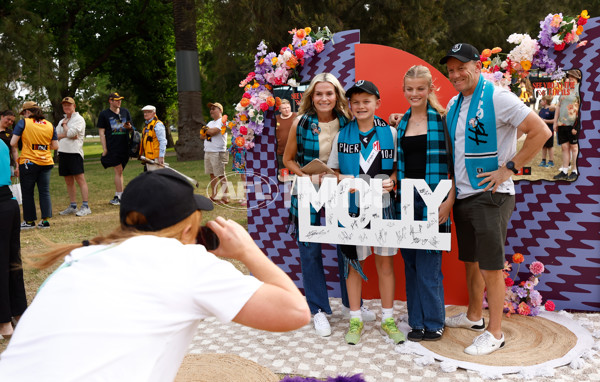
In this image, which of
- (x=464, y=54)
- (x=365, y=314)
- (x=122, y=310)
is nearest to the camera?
(x=122, y=310)

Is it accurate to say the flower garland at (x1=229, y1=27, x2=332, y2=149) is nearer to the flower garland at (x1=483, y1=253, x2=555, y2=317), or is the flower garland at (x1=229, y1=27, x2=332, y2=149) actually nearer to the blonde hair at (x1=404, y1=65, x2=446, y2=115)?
the blonde hair at (x1=404, y1=65, x2=446, y2=115)

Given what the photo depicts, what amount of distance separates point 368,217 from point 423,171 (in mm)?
484

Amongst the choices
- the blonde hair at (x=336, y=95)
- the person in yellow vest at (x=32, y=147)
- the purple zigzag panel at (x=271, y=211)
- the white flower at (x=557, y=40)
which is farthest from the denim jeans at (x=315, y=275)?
the person in yellow vest at (x=32, y=147)

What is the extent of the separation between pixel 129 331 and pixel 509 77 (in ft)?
11.6

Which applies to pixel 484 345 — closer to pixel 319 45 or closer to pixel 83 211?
pixel 319 45

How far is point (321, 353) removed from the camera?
332 cm

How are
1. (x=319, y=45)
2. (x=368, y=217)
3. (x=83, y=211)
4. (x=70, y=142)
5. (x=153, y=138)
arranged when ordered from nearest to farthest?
(x=368, y=217), (x=319, y=45), (x=70, y=142), (x=153, y=138), (x=83, y=211)

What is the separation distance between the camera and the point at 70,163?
7863mm

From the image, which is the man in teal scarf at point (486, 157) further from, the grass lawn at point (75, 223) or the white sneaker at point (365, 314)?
→ the grass lawn at point (75, 223)

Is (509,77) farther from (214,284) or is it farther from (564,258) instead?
(214,284)

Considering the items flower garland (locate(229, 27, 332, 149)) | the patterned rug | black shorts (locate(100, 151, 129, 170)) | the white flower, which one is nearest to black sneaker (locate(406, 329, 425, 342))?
the patterned rug

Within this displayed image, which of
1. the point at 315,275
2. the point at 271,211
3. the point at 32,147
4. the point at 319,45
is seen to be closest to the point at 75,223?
the point at 32,147

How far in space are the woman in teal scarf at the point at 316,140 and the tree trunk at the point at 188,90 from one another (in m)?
13.7

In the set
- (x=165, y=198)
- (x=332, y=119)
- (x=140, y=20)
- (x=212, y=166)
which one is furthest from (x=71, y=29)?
(x=165, y=198)
